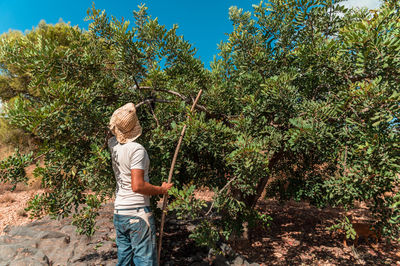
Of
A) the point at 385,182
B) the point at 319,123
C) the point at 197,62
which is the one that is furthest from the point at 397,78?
the point at 197,62

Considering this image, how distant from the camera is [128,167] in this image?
2.53 meters

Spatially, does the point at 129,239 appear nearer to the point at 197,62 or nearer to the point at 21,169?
the point at 21,169

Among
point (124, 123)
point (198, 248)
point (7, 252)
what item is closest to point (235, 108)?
point (124, 123)

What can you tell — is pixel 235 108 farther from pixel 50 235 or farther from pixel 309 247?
pixel 50 235

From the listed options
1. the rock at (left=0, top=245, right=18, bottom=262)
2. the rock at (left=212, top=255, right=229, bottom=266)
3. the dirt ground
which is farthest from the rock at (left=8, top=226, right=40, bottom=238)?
the dirt ground

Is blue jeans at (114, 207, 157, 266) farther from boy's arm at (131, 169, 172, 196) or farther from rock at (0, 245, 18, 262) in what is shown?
rock at (0, 245, 18, 262)

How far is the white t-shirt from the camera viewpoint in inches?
95.7

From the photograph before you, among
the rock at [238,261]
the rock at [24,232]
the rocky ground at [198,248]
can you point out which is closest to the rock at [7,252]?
the rocky ground at [198,248]

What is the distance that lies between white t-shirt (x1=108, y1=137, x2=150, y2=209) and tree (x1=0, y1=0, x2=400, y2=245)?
1.02 feet

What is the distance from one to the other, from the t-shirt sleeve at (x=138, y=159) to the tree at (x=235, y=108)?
49 cm

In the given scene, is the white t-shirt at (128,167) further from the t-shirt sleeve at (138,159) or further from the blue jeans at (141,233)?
the blue jeans at (141,233)

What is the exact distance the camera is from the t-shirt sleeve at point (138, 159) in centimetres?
241

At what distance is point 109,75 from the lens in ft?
12.8

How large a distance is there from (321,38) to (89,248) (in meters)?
5.64
